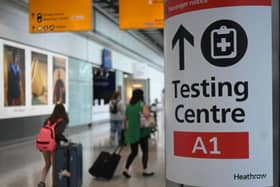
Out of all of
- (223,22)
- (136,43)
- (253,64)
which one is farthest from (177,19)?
(136,43)

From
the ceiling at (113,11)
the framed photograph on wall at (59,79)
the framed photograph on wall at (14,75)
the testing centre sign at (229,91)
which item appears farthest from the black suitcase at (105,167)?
the ceiling at (113,11)

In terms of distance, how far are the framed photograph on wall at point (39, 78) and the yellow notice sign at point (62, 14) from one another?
13.6ft

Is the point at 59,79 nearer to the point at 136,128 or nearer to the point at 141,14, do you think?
the point at 141,14

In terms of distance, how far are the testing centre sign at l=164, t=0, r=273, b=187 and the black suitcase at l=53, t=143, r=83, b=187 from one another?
414 cm

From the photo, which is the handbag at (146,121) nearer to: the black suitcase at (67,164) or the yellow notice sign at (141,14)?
the black suitcase at (67,164)

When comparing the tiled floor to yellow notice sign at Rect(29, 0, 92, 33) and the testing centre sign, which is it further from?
the testing centre sign

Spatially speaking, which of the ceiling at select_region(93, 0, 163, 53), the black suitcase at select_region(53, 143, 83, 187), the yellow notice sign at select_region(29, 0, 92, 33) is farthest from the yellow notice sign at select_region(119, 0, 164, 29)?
the ceiling at select_region(93, 0, 163, 53)

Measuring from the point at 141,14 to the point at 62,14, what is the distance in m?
2.05

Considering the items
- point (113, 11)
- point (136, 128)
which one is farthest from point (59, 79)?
point (136, 128)

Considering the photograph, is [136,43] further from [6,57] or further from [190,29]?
[190,29]

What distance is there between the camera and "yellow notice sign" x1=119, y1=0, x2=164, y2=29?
34.4ft

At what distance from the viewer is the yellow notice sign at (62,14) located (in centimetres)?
1055

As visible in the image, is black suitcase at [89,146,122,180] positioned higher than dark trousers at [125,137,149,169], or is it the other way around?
dark trousers at [125,137,149,169]

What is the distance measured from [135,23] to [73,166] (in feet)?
17.9
